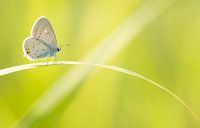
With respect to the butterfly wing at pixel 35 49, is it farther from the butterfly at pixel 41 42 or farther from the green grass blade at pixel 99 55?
the green grass blade at pixel 99 55

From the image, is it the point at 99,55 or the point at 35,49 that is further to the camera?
the point at 35,49

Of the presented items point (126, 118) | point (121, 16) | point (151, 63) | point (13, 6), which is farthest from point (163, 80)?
point (13, 6)

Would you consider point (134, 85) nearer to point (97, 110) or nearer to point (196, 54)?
point (97, 110)

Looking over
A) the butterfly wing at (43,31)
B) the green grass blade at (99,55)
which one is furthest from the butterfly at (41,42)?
the green grass blade at (99,55)

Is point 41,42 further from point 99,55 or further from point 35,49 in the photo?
point 99,55

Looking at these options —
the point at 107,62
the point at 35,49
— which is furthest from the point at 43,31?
the point at 107,62

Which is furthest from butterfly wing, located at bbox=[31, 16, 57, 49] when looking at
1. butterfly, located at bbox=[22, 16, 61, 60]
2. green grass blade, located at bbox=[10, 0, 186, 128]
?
green grass blade, located at bbox=[10, 0, 186, 128]
